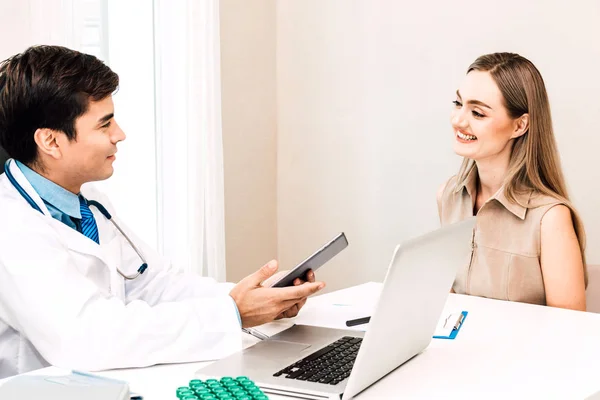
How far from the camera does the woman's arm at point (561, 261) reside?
198cm

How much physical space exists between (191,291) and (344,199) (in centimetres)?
174

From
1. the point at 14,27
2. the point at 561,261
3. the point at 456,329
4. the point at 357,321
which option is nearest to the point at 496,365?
the point at 456,329

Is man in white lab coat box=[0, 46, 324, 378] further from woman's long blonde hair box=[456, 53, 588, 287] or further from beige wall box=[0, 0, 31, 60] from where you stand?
woman's long blonde hair box=[456, 53, 588, 287]

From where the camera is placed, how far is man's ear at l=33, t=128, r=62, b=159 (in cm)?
159

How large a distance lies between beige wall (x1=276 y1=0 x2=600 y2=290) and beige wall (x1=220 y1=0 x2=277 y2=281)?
0.23 feet

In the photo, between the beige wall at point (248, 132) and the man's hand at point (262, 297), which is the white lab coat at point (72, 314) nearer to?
the man's hand at point (262, 297)

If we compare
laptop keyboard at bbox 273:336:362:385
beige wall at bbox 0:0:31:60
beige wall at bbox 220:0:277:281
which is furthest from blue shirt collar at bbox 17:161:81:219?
beige wall at bbox 220:0:277:281

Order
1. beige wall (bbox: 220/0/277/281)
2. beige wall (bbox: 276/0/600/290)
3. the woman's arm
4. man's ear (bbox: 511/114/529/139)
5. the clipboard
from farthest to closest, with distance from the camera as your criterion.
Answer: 1. beige wall (bbox: 220/0/277/281)
2. beige wall (bbox: 276/0/600/290)
3. man's ear (bbox: 511/114/529/139)
4. the woman's arm
5. the clipboard

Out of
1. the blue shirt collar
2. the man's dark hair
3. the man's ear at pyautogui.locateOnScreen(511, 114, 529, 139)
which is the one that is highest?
the man's dark hair

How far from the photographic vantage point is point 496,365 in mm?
1408

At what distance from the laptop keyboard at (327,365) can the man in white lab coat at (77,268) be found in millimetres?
A: 146

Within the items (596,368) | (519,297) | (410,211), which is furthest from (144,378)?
(410,211)

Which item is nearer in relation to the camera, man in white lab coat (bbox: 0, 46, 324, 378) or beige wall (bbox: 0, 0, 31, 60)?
man in white lab coat (bbox: 0, 46, 324, 378)

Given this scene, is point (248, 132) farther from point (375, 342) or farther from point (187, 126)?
point (375, 342)
